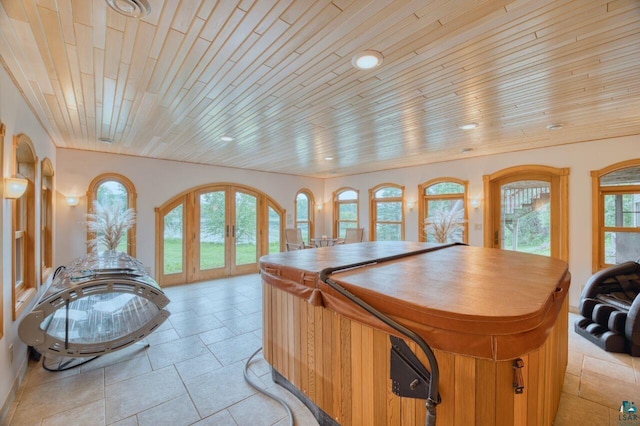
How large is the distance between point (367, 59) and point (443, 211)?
183 inches

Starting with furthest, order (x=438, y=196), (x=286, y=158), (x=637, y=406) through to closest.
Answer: (x=438, y=196)
(x=286, y=158)
(x=637, y=406)

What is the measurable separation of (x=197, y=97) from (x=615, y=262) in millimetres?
6114

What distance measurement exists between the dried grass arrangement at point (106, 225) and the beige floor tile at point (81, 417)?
3254 millimetres

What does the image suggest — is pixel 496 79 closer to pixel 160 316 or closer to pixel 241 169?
pixel 160 316

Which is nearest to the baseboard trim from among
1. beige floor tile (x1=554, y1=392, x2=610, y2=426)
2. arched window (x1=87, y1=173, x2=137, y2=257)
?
arched window (x1=87, y1=173, x2=137, y2=257)

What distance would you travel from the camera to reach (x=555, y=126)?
3.51 metres

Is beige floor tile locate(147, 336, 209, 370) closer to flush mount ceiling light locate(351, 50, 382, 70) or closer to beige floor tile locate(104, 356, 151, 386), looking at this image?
beige floor tile locate(104, 356, 151, 386)

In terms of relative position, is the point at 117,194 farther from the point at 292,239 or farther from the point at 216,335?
the point at 292,239

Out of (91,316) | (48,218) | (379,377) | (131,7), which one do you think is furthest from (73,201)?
(379,377)

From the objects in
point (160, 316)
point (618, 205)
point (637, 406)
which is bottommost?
point (637, 406)

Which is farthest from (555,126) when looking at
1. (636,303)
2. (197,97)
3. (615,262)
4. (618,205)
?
(197,97)

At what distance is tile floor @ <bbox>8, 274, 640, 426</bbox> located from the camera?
2.07 m

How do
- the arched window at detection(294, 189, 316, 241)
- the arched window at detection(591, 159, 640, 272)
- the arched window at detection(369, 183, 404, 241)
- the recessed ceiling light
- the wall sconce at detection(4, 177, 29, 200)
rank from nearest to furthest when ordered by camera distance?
1. the wall sconce at detection(4, 177, 29, 200)
2. the recessed ceiling light
3. the arched window at detection(591, 159, 640, 272)
4. the arched window at detection(369, 183, 404, 241)
5. the arched window at detection(294, 189, 316, 241)

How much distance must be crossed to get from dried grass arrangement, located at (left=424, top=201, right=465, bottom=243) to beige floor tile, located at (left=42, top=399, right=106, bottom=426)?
5.51 meters
